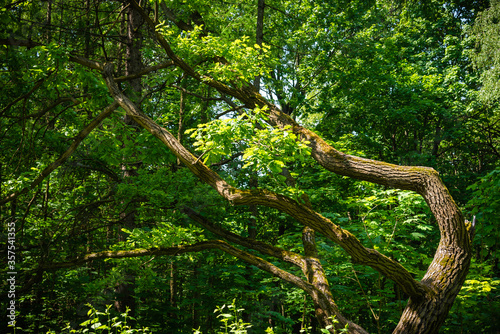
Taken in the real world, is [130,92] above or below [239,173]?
above

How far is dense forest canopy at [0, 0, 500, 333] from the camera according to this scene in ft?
15.6

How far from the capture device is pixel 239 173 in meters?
8.74

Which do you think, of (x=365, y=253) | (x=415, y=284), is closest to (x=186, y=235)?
(x=365, y=253)

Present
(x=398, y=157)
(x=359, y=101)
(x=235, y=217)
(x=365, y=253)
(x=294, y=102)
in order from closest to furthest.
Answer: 1. (x=365, y=253)
2. (x=235, y=217)
3. (x=294, y=102)
4. (x=359, y=101)
5. (x=398, y=157)

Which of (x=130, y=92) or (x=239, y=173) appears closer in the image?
(x=130, y=92)

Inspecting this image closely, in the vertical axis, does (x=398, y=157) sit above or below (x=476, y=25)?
below

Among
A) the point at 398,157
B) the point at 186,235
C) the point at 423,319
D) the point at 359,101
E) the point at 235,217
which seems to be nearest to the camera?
the point at 423,319

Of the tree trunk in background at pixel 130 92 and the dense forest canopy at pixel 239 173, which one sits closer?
the dense forest canopy at pixel 239 173

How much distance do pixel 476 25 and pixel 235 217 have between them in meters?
11.3

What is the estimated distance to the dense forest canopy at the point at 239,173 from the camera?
4.75 m

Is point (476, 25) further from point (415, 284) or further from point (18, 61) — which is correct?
point (18, 61)

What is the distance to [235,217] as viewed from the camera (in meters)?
8.49

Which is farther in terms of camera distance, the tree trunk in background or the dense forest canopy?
the tree trunk in background

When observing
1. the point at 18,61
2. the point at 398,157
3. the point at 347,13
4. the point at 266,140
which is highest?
the point at 347,13
